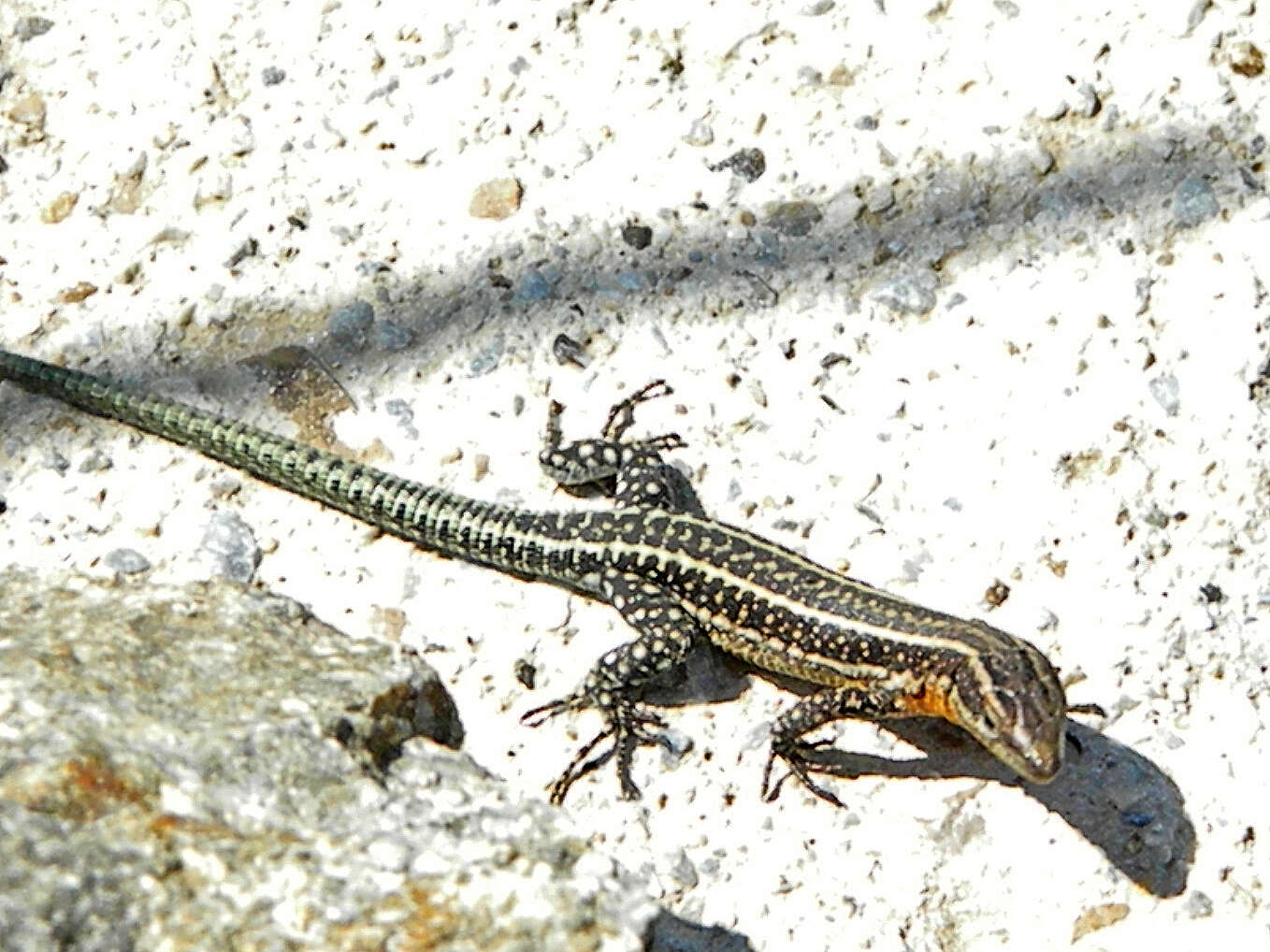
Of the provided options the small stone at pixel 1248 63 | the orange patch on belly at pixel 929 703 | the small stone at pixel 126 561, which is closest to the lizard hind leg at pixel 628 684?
the orange patch on belly at pixel 929 703

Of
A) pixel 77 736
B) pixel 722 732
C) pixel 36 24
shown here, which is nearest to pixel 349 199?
pixel 36 24

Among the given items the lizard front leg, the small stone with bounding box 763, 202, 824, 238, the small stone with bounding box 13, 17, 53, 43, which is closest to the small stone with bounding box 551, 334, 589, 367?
the small stone with bounding box 763, 202, 824, 238

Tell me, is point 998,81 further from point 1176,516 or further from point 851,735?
point 851,735

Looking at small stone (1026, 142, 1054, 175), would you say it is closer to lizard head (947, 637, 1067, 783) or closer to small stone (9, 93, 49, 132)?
lizard head (947, 637, 1067, 783)

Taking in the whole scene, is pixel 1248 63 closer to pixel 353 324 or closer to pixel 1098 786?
pixel 1098 786

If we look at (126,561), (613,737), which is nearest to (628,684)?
(613,737)

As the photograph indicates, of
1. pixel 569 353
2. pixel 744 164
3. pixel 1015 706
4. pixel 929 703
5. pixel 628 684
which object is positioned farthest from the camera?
pixel 744 164

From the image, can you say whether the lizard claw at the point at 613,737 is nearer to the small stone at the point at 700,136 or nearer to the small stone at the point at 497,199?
the small stone at the point at 497,199
